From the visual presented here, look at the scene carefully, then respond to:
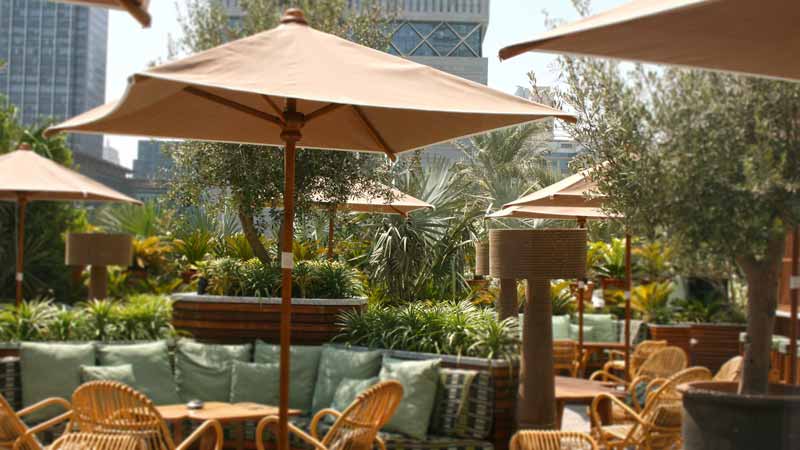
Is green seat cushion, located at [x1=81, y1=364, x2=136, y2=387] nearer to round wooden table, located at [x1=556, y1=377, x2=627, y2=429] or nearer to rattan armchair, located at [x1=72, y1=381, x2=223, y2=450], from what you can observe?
rattan armchair, located at [x1=72, y1=381, x2=223, y2=450]

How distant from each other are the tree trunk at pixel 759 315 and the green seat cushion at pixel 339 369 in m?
3.37

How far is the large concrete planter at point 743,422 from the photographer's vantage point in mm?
3049

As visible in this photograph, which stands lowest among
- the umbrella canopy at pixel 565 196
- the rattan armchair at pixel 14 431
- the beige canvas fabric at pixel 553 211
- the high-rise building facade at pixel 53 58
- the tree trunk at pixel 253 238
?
the rattan armchair at pixel 14 431

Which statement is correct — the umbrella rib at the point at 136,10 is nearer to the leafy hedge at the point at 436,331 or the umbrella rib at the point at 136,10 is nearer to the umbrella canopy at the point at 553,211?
the leafy hedge at the point at 436,331

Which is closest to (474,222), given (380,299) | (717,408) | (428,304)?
(380,299)

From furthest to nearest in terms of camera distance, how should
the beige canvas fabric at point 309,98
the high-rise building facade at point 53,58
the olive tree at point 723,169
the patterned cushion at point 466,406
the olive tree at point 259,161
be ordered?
the high-rise building facade at point 53,58 → the olive tree at point 259,161 → the patterned cushion at point 466,406 → the beige canvas fabric at point 309,98 → the olive tree at point 723,169

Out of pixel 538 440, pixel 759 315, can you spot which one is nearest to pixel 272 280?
pixel 538 440

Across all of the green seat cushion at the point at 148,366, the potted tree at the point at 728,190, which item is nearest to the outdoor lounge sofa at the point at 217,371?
the green seat cushion at the point at 148,366

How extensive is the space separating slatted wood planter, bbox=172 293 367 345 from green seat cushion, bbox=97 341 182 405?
52cm

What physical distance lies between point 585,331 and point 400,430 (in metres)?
6.93

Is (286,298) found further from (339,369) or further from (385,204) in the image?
(385,204)

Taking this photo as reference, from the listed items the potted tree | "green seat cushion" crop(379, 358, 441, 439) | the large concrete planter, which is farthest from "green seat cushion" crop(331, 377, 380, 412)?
the large concrete planter

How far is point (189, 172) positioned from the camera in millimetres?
8969

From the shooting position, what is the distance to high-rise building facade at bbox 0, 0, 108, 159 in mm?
56125
